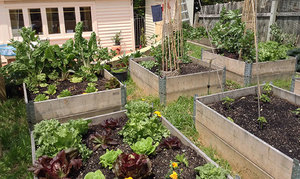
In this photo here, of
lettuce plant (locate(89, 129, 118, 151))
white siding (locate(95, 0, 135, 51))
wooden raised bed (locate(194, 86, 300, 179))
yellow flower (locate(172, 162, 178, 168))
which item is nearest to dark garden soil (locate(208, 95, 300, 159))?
wooden raised bed (locate(194, 86, 300, 179))

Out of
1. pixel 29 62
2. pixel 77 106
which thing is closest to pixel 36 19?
pixel 29 62

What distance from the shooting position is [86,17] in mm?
10945

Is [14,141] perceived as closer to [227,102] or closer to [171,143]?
[171,143]

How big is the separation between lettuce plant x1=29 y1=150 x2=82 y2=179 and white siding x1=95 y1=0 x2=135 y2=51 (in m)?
9.18

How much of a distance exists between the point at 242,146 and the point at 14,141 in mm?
3357

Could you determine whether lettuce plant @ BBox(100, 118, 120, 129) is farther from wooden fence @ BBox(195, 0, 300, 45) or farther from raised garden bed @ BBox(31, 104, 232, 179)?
wooden fence @ BBox(195, 0, 300, 45)

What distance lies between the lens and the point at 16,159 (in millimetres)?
3551

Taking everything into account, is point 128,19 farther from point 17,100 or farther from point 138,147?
point 138,147

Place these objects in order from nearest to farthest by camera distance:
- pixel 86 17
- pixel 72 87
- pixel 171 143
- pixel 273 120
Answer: pixel 171 143
pixel 273 120
pixel 72 87
pixel 86 17

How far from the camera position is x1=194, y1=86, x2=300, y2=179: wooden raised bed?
2637 millimetres

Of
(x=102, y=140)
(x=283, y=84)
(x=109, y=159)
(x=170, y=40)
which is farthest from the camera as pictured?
(x=283, y=84)

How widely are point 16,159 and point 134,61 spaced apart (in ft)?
13.4

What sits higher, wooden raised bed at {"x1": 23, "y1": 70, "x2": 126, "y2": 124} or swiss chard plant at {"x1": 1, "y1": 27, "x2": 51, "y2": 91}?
swiss chard plant at {"x1": 1, "y1": 27, "x2": 51, "y2": 91}

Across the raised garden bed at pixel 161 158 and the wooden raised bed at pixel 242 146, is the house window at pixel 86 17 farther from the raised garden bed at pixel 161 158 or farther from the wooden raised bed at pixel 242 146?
the raised garden bed at pixel 161 158
